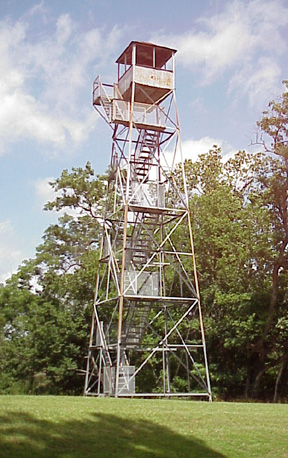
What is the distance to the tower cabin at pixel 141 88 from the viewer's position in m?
25.2

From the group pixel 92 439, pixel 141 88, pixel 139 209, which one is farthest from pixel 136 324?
pixel 92 439

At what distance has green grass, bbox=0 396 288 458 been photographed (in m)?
10.7

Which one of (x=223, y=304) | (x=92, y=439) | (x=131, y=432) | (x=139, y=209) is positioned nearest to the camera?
(x=92, y=439)

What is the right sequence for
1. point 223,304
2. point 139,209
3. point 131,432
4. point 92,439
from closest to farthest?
1. point 92,439
2. point 131,432
3. point 139,209
4. point 223,304

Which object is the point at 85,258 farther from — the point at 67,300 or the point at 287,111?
the point at 287,111

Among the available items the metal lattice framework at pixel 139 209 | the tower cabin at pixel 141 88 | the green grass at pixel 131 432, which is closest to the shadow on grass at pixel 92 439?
the green grass at pixel 131 432

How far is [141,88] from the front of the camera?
2531 centimetres

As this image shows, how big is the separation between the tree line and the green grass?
16532 millimetres

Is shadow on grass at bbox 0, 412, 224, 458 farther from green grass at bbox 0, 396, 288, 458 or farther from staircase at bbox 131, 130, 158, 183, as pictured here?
staircase at bbox 131, 130, 158, 183

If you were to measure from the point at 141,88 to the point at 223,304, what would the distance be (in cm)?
1335

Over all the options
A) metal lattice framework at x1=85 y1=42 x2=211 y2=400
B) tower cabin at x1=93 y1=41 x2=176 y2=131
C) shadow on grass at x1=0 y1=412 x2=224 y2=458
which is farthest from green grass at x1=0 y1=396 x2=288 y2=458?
tower cabin at x1=93 y1=41 x2=176 y2=131

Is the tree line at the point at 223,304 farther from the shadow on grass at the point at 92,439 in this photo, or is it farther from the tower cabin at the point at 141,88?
the shadow on grass at the point at 92,439

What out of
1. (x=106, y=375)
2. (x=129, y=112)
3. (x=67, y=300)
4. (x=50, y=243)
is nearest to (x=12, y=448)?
(x=106, y=375)

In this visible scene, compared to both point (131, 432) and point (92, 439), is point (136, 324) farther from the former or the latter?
point (92, 439)
